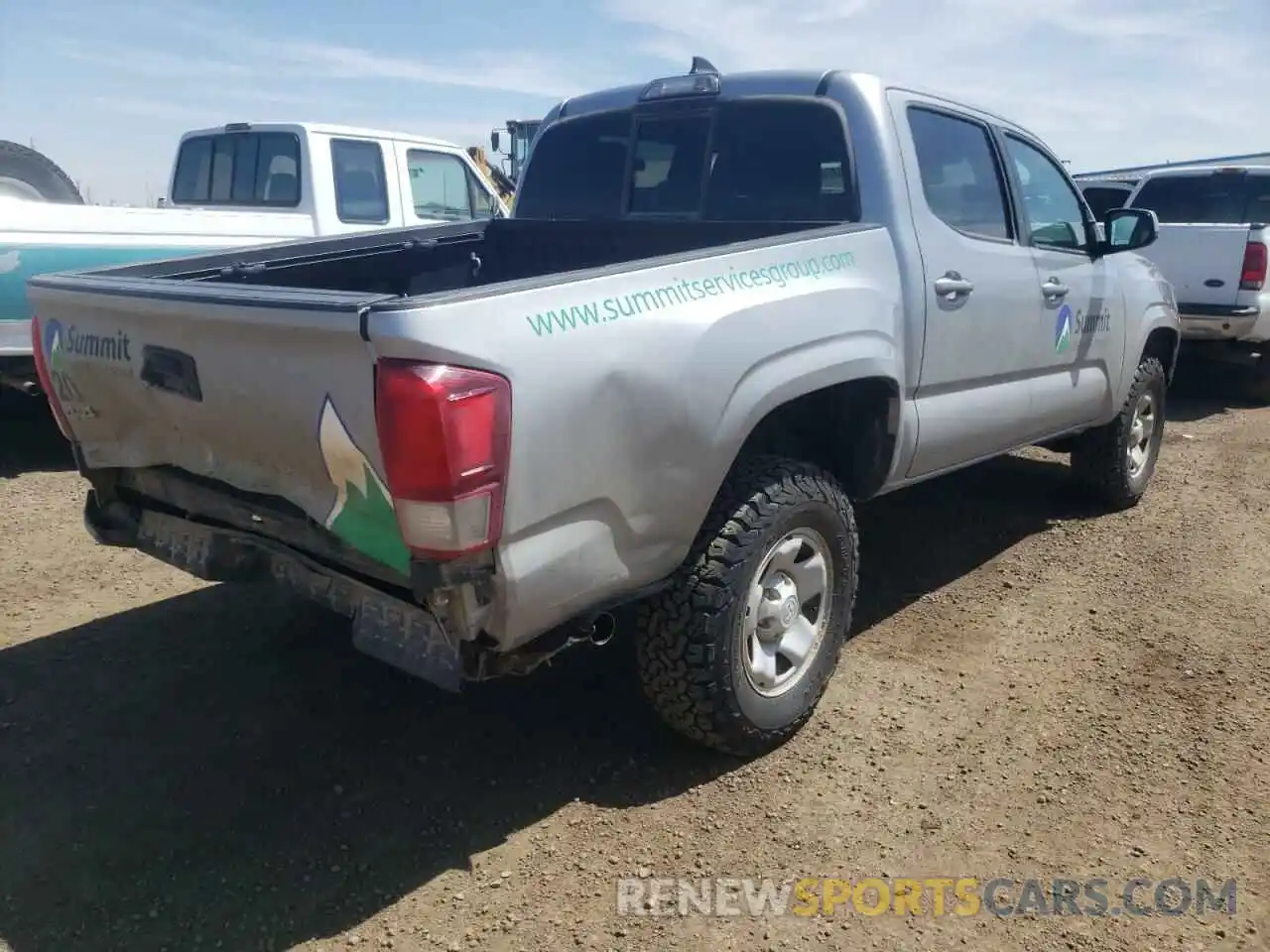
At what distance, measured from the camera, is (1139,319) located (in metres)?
5.26

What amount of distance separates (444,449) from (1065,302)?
3342 millimetres

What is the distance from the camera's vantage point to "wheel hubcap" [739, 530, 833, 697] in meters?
3.09

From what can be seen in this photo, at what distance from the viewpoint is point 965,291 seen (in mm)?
3807

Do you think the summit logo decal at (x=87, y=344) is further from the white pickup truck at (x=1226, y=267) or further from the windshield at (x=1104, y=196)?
the windshield at (x=1104, y=196)

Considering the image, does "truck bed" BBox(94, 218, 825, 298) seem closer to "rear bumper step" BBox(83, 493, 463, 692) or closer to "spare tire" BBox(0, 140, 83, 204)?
"rear bumper step" BBox(83, 493, 463, 692)

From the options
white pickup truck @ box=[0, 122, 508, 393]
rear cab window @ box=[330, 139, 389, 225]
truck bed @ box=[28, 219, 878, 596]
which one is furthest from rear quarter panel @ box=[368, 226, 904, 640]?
rear cab window @ box=[330, 139, 389, 225]

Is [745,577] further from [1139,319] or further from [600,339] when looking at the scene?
[1139,319]

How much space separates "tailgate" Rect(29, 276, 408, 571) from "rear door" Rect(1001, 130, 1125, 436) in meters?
3.00

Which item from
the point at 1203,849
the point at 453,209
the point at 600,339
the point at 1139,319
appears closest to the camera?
the point at 600,339

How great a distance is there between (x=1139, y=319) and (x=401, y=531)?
4343 mm

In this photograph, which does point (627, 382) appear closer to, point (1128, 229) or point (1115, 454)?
point (1128, 229)

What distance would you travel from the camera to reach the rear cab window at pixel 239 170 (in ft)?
24.8

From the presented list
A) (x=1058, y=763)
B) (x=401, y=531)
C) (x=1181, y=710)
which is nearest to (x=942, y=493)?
(x=1181, y=710)

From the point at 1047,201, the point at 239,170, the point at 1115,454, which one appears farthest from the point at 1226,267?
the point at 239,170
